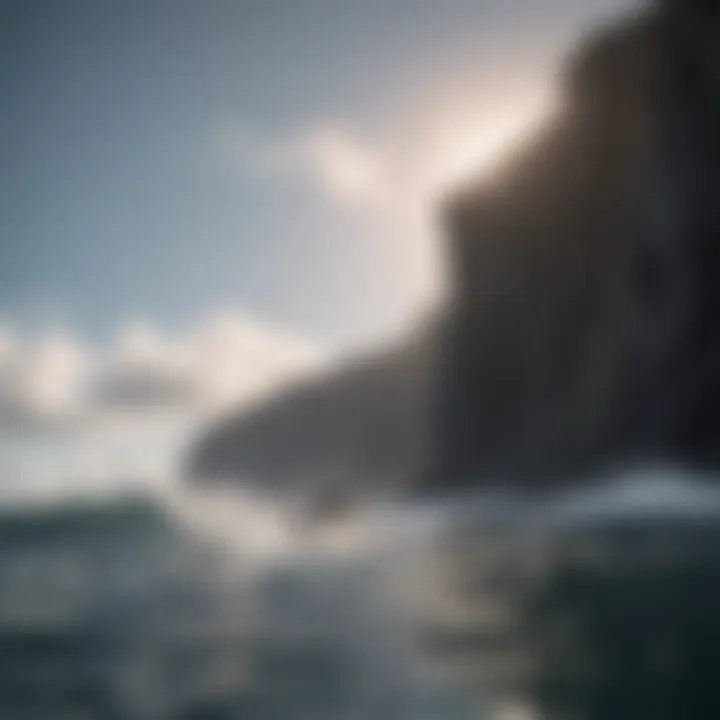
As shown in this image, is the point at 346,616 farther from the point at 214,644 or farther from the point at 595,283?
the point at 595,283

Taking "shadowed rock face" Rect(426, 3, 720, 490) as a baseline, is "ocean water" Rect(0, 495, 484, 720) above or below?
below

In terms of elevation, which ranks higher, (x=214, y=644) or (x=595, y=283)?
(x=595, y=283)

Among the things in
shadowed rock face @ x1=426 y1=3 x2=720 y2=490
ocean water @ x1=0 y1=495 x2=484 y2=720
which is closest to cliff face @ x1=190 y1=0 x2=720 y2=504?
shadowed rock face @ x1=426 y1=3 x2=720 y2=490

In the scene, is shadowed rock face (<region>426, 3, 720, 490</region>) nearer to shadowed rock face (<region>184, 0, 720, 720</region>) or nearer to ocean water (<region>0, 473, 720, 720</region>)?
shadowed rock face (<region>184, 0, 720, 720</region>)

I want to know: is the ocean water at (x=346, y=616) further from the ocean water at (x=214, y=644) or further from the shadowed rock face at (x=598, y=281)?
the shadowed rock face at (x=598, y=281)

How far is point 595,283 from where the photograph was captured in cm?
3328

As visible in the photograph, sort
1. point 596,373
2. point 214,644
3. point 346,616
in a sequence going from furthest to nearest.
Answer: point 596,373 → point 346,616 → point 214,644

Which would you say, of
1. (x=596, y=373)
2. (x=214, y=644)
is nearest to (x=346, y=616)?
(x=214, y=644)

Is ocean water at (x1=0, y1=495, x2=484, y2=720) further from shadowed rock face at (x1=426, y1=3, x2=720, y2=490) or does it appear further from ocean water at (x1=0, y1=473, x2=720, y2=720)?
shadowed rock face at (x1=426, y1=3, x2=720, y2=490)

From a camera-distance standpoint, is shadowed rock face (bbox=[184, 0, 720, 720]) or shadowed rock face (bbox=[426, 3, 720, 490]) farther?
shadowed rock face (bbox=[426, 3, 720, 490])

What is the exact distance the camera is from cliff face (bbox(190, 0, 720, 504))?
2642 centimetres

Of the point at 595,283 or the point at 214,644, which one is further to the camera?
the point at 595,283

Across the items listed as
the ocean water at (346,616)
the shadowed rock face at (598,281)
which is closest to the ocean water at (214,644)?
Result: the ocean water at (346,616)

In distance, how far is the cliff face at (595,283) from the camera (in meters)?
26.4
